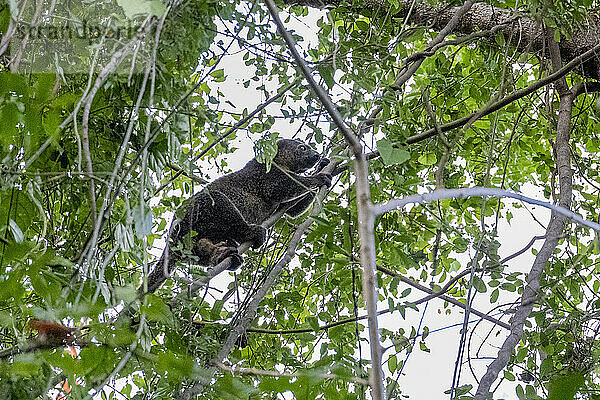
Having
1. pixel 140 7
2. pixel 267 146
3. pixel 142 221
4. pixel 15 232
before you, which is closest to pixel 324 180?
pixel 267 146

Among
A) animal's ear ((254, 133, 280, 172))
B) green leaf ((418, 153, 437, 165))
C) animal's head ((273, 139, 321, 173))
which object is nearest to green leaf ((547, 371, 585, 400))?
animal's ear ((254, 133, 280, 172))

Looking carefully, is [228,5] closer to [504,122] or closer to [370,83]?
[370,83]

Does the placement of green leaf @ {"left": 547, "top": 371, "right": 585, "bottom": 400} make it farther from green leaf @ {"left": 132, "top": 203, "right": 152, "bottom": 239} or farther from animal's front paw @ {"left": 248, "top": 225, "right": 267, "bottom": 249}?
animal's front paw @ {"left": 248, "top": 225, "right": 267, "bottom": 249}

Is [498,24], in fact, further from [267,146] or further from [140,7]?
[140,7]

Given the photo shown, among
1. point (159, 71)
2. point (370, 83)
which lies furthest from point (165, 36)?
point (370, 83)

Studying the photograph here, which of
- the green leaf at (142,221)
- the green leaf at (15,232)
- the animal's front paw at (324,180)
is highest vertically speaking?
the animal's front paw at (324,180)

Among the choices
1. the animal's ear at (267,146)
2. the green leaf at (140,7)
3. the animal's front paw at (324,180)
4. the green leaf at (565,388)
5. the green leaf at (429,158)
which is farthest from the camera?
the animal's front paw at (324,180)

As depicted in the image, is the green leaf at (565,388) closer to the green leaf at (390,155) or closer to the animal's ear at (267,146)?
the green leaf at (390,155)

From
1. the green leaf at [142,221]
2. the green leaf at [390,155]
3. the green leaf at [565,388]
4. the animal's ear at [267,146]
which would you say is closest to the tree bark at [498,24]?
the animal's ear at [267,146]

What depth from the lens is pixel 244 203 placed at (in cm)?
302

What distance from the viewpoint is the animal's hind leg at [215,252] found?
7.83 ft

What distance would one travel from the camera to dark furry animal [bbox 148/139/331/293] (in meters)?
2.59

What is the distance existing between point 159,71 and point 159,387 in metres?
0.74

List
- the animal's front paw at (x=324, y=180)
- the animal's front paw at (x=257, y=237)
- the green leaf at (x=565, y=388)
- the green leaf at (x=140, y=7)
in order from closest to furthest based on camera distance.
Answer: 1. the green leaf at (x=565, y=388)
2. the green leaf at (x=140, y=7)
3. the animal's front paw at (x=324, y=180)
4. the animal's front paw at (x=257, y=237)
